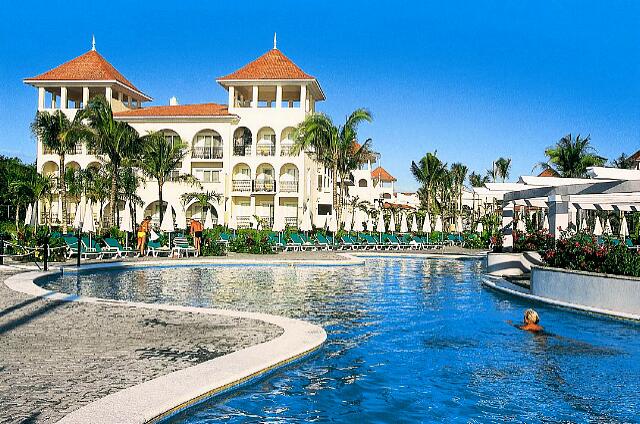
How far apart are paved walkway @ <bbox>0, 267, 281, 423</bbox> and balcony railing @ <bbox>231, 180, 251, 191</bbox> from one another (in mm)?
34483

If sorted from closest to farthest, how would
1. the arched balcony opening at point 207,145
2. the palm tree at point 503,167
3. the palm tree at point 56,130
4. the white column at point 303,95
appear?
the palm tree at point 56,130, the white column at point 303,95, the arched balcony opening at point 207,145, the palm tree at point 503,167

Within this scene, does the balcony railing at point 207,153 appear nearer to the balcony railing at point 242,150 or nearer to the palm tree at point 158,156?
the balcony railing at point 242,150

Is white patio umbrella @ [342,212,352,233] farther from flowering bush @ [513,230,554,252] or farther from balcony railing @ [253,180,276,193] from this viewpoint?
flowering bush @ [513,230,554,252]

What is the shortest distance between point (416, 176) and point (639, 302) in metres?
47.9

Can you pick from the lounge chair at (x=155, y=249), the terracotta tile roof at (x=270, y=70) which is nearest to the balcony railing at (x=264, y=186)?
the terracotta tile roof at (x=270, y=70)

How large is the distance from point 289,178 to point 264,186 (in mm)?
2107

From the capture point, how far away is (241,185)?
155 feet

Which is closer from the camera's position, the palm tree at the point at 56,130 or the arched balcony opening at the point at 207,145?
the palm tree at the point at 56,130

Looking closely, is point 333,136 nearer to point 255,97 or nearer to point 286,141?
point 286,141

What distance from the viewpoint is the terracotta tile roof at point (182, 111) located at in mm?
47188

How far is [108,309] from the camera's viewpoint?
464 inches

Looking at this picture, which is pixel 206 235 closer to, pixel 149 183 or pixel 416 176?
pixel 149 183

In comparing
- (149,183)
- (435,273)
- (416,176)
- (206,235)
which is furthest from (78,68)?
(435,273)

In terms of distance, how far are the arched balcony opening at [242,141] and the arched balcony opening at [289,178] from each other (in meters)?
2.81
